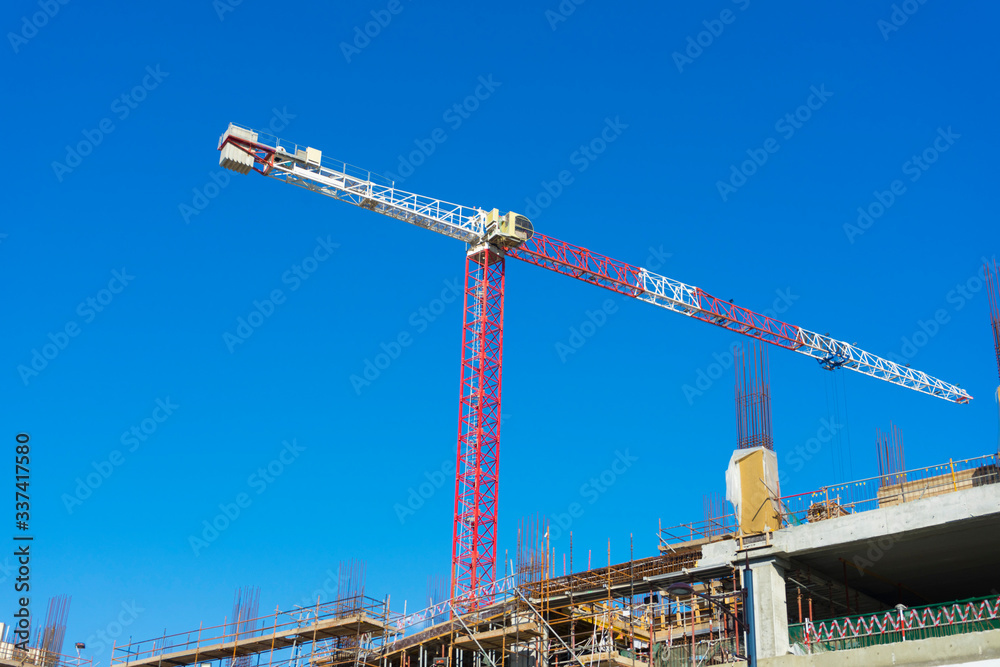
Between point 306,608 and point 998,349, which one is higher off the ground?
point 998,349

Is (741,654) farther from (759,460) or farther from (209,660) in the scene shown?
(209,660)

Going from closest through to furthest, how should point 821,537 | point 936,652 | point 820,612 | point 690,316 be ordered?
point 936,652, point 821,537, point 820,612, point 690,316

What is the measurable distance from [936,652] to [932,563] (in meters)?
5.73

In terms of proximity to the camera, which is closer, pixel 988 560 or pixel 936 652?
pixel 936 652

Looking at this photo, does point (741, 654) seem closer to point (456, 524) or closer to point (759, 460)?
point (759, 460)

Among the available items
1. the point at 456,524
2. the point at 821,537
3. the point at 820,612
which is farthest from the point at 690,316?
the point at 821,537

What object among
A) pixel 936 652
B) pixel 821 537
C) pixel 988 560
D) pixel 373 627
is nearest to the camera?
pixel 936 652

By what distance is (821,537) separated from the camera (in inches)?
1139

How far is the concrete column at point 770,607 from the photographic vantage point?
2850 centimetres

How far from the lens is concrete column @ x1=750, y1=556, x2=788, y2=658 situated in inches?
1122

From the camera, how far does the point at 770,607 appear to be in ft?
94.8

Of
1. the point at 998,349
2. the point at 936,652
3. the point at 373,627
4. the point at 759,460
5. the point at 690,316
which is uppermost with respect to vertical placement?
the point at 690,316

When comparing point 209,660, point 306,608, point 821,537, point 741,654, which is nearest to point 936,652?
point 821,537

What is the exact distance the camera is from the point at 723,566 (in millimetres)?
30219
